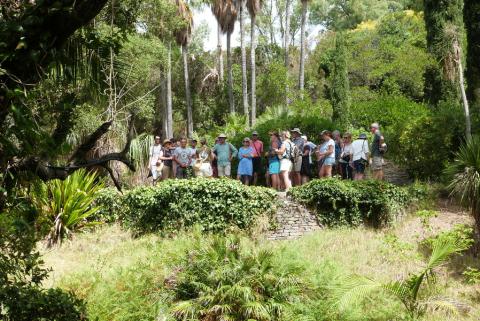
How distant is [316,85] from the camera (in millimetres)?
34688

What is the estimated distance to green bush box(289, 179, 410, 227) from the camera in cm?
1238

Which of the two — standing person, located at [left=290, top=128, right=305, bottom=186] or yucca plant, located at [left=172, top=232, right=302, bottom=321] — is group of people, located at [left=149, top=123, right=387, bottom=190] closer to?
standing person, located at [left=290, top=128, right=305, bottom=186]

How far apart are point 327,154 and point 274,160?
115 centimetres

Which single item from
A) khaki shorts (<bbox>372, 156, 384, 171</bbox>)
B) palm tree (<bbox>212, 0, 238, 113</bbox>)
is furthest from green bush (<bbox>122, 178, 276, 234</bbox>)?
palm tree (<bbox>212, 0, 238, 113</bbox>)

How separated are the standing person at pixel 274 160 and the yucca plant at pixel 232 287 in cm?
395

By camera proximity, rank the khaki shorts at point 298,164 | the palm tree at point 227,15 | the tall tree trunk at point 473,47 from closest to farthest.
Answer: the khaki shorts at point 298,164 < the tall tree trunk at point 473,47 < the palm tree at point 227,15

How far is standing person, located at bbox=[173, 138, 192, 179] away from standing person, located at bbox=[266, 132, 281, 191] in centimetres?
193

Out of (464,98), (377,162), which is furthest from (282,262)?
(464,98)

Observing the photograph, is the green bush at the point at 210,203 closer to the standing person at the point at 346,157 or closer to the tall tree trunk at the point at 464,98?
the standing person at the point at 346,157

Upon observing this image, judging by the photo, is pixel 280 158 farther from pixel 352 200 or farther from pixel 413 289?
pixel 413 289

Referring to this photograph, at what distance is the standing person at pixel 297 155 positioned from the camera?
42.6ft

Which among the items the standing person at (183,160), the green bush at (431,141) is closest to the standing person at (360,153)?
the green bush at (431,141)

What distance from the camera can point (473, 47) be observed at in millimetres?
15898

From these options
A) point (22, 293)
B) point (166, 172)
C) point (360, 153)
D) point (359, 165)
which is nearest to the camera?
point (22, 293)
